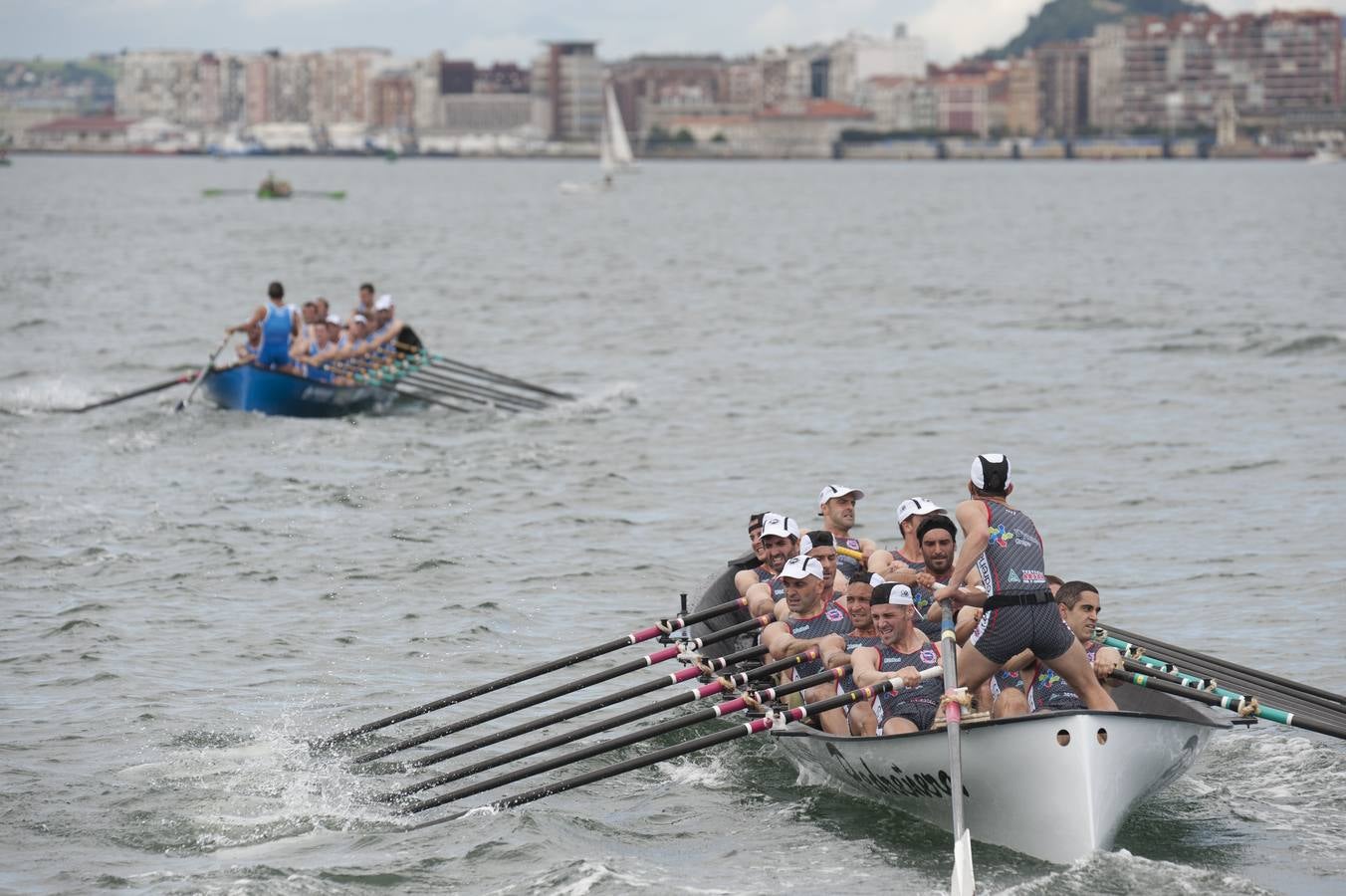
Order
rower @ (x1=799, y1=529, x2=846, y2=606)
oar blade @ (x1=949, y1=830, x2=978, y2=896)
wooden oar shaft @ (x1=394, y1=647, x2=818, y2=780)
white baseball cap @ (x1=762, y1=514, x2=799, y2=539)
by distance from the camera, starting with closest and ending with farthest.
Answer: oar blade @ (x1=949, y1=830, x2=978, y2=896), wooden oar shaft @ (x1=394, y1=647, x2=818, y2=780), rower @ (x1=799, y1=529, x2=846, y2=606), white baseball cap @ (x1=762, y1=514, x2=799, y2=539)

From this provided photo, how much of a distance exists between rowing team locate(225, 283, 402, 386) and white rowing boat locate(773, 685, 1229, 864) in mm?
17370

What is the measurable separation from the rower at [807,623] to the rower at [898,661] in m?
0.51

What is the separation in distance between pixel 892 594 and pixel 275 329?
17.4 metres

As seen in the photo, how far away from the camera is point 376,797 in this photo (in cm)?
1319

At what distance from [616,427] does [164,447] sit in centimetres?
696

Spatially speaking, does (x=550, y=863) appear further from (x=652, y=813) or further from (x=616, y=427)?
(x=616, y=427)

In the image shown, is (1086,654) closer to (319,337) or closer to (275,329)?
(275,329)

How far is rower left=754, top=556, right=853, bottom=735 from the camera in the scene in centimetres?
1295

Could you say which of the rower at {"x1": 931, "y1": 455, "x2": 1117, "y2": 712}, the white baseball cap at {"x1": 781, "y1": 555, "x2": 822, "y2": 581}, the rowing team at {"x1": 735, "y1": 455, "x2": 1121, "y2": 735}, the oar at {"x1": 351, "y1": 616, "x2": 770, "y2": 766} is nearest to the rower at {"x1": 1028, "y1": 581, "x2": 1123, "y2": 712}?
the rowing team at {"x1": 735, "y1": 455, "x2": 1121, "y2": 735}

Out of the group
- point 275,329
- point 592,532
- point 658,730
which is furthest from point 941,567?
point 275,329

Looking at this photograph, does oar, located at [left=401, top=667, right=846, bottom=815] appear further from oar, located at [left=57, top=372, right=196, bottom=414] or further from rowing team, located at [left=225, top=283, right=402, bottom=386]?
oar, located at [left=57, top=372, right=196, bottom=414]

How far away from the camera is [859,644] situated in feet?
41.5

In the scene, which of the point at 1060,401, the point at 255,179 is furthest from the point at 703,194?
the point at 1060,401

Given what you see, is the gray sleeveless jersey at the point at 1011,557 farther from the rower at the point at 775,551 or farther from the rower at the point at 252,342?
the rower at the point at 252,342
